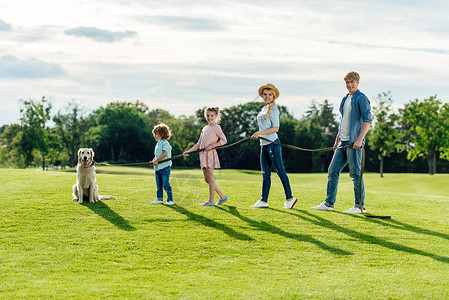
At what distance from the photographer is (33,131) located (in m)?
61.4

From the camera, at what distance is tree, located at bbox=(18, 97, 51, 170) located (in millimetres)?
60406

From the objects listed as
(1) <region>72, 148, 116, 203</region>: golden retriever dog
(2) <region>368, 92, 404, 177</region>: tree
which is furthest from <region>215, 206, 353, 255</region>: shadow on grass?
(2) <region>368, 92, 404, 177</region>: tree

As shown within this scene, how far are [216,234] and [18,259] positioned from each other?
3.18 meters

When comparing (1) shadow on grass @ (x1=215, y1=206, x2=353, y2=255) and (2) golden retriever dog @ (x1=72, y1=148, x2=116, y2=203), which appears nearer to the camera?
(1) shadow on grass @ (x1=215, y1=206, x2=353, y2=255)

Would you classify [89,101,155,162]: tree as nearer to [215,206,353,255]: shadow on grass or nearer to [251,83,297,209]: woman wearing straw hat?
[251,83,297,209]: woman wearing straw hat

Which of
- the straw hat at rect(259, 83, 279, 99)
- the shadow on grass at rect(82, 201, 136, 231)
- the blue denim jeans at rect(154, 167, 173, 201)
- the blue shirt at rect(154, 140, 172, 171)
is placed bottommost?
the shadow on grass at rect(82, 201, 136, 231)

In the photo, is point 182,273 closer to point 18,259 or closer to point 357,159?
point 18,259

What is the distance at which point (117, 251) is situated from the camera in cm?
714

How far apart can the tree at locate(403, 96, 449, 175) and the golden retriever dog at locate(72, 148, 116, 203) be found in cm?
4548

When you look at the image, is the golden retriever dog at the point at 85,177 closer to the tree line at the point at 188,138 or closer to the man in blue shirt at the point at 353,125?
the man in blue shirt at the point at 353,125

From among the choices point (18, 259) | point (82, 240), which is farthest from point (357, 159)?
point (18, 259)

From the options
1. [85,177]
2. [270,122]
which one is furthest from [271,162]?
[85,177]

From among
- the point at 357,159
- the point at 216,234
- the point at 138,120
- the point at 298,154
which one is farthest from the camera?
the point at 138,120

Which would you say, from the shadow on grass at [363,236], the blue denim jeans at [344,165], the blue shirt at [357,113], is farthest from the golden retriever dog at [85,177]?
the blue shirt at [357,113]
